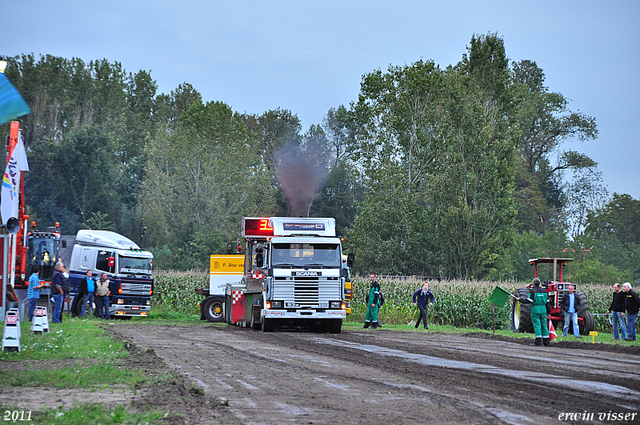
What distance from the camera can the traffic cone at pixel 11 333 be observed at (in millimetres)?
15236

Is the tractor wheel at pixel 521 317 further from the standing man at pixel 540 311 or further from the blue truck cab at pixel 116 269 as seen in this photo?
the blue truck cab at pixel 116 269

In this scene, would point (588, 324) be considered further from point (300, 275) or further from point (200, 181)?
point (200, 181)

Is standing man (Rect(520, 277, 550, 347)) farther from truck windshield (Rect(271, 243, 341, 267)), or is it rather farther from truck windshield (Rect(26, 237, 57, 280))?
truck windshield (Rect(26, 237, 57, 280))

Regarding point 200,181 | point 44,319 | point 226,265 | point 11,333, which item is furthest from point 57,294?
point 200,181

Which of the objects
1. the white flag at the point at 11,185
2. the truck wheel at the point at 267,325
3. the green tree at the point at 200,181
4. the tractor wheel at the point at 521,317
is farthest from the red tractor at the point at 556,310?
the green tree at the point at 200,181

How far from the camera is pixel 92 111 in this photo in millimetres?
83062

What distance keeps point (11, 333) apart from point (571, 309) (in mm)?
18964

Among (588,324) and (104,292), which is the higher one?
(104,292)

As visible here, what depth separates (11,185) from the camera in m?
18.8

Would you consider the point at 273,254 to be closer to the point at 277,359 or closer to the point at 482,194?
the point at 277,359

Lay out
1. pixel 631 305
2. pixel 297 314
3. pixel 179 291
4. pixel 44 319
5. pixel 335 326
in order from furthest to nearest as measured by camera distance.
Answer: pixel 179 291, pixel 335 326, pixel 631 305, pixel 297 314, pixel 44 319

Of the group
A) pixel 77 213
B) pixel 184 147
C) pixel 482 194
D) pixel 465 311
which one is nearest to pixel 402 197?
pixel 482 194

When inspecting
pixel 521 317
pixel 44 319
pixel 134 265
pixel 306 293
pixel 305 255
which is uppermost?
pixel 305 255

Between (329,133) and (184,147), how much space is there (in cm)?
2616
